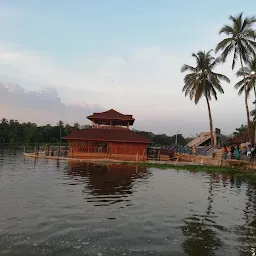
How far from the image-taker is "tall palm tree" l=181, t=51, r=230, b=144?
42344 millimetres

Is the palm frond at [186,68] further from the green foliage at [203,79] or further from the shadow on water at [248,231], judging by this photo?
the shadow on water at [248,231]

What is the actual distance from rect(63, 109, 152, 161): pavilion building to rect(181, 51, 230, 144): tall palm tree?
31.7ft

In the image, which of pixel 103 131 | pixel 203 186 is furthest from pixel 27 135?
pixel 203 186

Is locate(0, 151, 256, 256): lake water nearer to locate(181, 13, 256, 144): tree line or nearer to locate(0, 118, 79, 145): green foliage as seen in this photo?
locate(181, 13, 256, 144): tree line

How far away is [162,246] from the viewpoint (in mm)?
8742

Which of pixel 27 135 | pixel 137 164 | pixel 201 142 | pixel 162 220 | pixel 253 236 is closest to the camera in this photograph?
pixel 253 236

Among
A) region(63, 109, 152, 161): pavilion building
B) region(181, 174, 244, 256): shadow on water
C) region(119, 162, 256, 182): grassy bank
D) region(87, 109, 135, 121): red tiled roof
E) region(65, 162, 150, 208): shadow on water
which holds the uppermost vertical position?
region(87, 109, 135, 121): red tiled roof

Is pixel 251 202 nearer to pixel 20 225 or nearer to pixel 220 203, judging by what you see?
pixel 220 203

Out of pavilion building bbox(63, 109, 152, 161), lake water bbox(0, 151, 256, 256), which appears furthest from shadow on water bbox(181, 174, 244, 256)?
pavilion building bbox(63, 109, 152, 161)

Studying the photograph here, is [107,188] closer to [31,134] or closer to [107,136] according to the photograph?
[107,136]

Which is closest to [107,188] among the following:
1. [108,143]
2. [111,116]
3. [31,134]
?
[108,143]

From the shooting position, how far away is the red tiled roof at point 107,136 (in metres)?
39.3

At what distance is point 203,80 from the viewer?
4253cm

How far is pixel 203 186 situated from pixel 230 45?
20.7 metres
